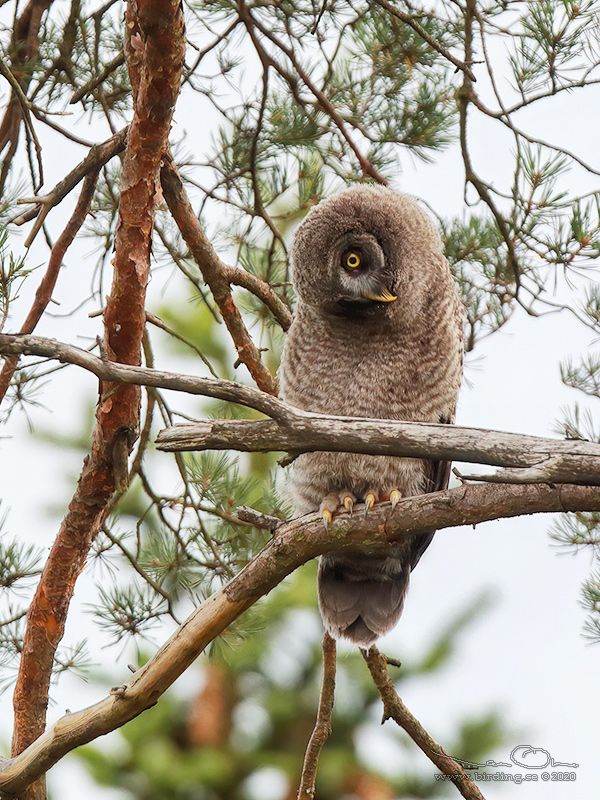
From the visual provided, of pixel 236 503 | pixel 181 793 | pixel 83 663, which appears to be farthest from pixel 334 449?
pixel 181 793

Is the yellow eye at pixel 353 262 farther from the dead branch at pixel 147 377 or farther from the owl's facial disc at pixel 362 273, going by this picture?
the dead branch at pixel 147 377

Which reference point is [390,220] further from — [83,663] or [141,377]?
[83,663]

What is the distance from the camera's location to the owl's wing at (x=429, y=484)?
2.62 m

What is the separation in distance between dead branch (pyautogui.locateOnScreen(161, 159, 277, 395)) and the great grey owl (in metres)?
0.14

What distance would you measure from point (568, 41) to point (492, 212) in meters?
0.49

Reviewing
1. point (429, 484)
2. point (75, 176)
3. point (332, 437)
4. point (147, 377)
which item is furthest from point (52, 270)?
point (429, 484)

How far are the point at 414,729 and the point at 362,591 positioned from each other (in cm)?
42

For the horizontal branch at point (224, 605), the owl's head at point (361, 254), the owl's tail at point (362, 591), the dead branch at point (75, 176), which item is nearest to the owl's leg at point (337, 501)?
the owl's tail at point (362, 591)

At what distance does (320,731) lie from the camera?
2463 millimetres

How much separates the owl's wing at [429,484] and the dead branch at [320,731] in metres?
0.39

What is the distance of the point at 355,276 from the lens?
2547mm

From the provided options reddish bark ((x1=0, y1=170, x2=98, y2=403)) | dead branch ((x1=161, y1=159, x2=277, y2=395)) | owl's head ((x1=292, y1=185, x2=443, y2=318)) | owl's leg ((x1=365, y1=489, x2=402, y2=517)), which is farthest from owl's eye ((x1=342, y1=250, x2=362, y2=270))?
reddish bark ((x1=0, y1=170, x2=98, y2=403))

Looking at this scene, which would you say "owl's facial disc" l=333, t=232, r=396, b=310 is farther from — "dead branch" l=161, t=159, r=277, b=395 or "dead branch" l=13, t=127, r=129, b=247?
"dead branch" l=13, t=127, r=129, b=247

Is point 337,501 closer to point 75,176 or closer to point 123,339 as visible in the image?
point 123,339
